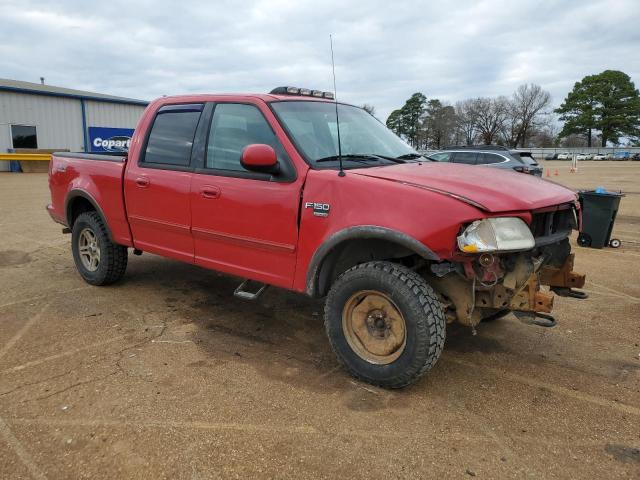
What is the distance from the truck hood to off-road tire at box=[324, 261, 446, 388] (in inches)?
22.6

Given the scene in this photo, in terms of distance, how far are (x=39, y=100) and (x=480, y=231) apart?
3005cm

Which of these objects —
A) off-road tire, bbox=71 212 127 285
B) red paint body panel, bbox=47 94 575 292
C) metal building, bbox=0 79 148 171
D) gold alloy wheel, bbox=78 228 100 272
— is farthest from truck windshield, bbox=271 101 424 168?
metal building, bbox=0 79 148 171

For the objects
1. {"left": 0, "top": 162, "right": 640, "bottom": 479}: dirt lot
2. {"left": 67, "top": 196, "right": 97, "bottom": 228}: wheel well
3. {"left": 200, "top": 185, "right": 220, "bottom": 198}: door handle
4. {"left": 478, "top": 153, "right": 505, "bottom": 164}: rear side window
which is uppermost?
{"left": 478, "top": 153, "right": 505, "bottom": 164}: rear side window

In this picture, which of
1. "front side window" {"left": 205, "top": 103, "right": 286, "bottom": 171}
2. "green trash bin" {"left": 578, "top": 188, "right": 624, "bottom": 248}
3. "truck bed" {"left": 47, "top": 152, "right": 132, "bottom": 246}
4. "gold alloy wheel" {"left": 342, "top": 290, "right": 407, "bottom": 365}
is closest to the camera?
"gold alloy wheel" {"left": 342, "top": 290, "right": 407, "bottom": 365}

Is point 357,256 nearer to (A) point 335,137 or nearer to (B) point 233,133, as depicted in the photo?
(A) point 335,137

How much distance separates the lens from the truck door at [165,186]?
4281 millimetres

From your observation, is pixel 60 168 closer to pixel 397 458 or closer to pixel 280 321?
pixel 280 321

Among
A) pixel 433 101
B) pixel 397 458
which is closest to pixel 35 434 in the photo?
pixel 397 458

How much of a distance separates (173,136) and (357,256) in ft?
7.04

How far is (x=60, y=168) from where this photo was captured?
5582 mm

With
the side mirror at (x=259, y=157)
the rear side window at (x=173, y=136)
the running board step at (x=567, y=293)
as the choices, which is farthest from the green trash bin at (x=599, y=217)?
the rear side window at (x=173, y=136)

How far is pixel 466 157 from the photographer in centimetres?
1628

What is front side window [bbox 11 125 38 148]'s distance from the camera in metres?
26.2

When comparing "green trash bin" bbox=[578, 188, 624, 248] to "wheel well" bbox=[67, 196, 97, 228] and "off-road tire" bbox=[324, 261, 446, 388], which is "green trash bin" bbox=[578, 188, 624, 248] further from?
"wheel well" bbox=[67, 196, 97, 228]
